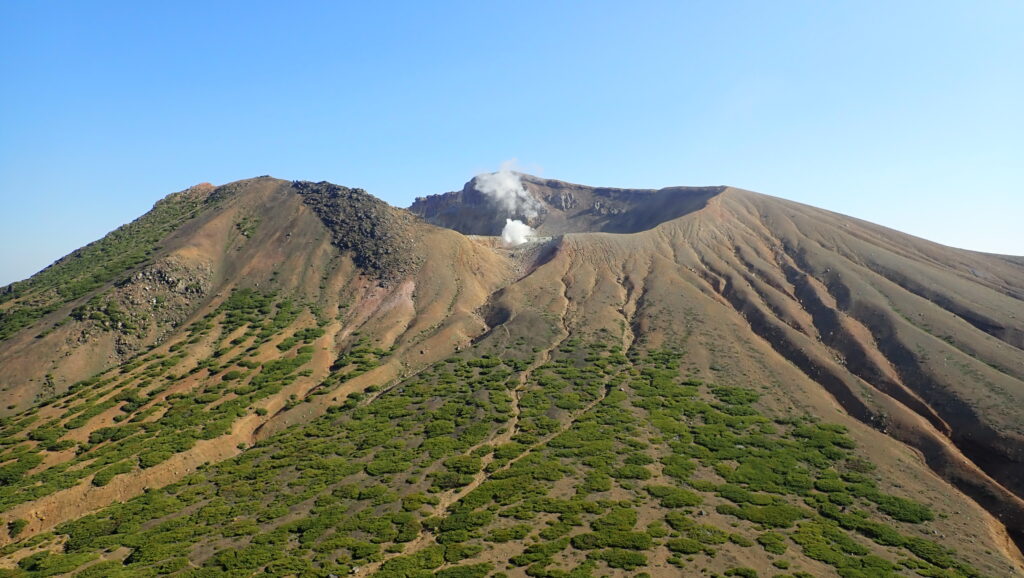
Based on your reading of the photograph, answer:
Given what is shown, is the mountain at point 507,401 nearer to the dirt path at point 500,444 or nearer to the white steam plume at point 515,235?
the dirt path at point 500,444

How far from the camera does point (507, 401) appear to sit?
7594 cm

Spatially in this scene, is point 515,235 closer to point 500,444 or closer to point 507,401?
point 507,401

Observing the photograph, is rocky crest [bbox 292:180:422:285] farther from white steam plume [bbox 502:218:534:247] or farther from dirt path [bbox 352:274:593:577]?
dirt path [bbox 352:274:593:577]

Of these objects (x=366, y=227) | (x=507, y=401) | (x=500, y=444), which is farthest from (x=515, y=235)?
(x=500, y=444)

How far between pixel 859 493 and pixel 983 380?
3482 centimetres

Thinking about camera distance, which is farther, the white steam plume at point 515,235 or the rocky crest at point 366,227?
the white steam plume at point 515,235

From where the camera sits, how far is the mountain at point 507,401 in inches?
1815

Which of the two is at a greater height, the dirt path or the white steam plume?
the white steam plume

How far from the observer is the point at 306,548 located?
4566 cm

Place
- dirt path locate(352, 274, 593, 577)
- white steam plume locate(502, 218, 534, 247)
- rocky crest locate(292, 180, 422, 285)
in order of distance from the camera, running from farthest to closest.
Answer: white steam plume locate(502, 218, 534, 247), rocky crest locate(292, 180, 422, 285), dirt path locate(352, 274, 593, 577)

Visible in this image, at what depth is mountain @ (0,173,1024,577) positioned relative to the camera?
46094 mm

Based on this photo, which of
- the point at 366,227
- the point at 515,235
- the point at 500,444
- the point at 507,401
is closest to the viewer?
the point at 500,444

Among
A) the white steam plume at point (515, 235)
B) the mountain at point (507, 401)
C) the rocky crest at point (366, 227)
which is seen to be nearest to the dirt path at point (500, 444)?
the mountain at point (507, 401)

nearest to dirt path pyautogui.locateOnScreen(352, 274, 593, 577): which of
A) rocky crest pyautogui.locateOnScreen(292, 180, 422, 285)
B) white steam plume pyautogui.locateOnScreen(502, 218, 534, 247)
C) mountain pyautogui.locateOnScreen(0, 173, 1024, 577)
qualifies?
mountain pyautogui.locateOnScreen(0, 173, 1024, 577)
